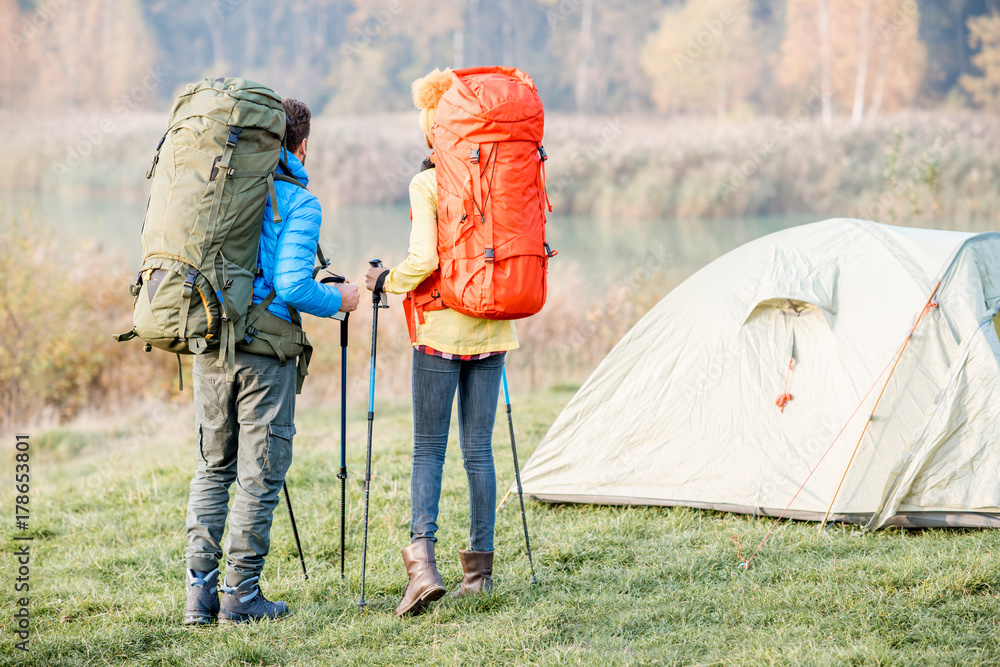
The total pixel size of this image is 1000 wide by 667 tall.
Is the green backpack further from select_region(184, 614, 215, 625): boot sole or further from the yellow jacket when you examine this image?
select_region(184, 614, 215, 625): boot sole

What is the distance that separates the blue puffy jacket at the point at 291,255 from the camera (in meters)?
3.05

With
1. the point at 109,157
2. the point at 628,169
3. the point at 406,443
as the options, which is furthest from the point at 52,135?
the point at 406,443

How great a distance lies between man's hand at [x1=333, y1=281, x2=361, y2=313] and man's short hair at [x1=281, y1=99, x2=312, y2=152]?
0.59 metres

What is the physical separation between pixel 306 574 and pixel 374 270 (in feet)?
5.08

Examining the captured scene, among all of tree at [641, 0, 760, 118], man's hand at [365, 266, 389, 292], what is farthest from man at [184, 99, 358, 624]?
tree at [641, 0, 760, 118]

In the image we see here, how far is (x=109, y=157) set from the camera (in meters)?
19.2

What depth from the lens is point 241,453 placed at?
10.3 feet

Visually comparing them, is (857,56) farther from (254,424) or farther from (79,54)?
(254,424)

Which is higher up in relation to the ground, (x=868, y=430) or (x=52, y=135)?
(x=52, y=135)

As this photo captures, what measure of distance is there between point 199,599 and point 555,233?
16.8m

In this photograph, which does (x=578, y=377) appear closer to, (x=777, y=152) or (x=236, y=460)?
(x=236, y=460)

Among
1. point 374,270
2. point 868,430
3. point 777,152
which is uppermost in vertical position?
point 777,152

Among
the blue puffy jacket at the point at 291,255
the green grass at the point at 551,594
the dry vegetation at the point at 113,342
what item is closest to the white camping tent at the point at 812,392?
the green grass at the point at 551,594

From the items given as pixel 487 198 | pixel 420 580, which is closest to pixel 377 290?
pixel 487 198
